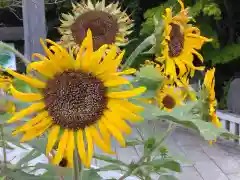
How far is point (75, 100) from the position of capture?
0.51 metres

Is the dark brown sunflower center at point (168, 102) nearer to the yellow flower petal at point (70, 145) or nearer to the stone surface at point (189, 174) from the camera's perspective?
the yellow flower petal at point (70, 145)

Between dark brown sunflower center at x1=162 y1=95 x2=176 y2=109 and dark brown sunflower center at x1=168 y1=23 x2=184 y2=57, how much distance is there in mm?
173

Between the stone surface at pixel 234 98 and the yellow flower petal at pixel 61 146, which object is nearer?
the yellow flower petal at pixel 61 146

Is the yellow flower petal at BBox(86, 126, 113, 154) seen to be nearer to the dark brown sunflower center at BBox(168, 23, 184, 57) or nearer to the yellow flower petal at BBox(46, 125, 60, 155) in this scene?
the yellow flower petal at BBox(46, 125, 60, 155)

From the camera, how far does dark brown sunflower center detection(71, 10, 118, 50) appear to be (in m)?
0.76

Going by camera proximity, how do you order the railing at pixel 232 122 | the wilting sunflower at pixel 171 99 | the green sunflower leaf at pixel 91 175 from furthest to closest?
the railing at pixel 232 122
the wilting sunflower at pixel 171 99
the green sunflower leaf at pixel 91 175

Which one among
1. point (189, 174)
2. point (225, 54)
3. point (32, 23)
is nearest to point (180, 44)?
point (32, 23)

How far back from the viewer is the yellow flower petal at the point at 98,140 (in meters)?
0.49

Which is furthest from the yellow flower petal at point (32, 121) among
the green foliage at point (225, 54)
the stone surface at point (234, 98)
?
the green foliage at point (225, 54)

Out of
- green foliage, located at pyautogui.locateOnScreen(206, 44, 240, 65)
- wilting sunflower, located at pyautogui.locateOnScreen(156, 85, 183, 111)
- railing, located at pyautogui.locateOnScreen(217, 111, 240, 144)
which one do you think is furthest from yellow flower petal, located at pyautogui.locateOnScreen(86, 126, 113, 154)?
green foliage, located at pyautogui.locateOnScreen(206, 44, 240, 65)

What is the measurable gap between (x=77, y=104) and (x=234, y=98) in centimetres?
367

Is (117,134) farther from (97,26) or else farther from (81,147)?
(97,26)

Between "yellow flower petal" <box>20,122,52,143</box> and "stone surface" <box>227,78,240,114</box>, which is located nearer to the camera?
"yellow flower petal" <box>20,122,52,143</box>

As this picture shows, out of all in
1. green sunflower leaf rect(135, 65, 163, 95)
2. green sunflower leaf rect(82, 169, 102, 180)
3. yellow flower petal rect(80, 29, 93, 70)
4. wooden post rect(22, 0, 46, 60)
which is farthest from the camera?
wooden post rect(22, 0, 46, 60)
